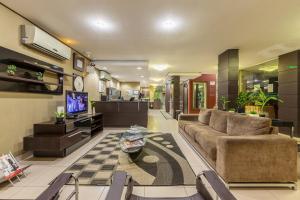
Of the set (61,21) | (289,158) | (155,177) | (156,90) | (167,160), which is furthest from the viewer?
(156,90)

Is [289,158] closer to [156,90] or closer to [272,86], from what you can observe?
[272,86]

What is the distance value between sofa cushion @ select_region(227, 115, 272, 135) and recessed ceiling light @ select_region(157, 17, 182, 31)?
2157 mm

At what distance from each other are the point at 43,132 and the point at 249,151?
3587mm

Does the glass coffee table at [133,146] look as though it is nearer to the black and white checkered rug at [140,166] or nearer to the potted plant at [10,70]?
the black and white checkered rug at [140,166]

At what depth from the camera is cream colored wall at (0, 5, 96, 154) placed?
3.01 metres

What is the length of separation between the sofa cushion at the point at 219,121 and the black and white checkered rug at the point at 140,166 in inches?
40.1

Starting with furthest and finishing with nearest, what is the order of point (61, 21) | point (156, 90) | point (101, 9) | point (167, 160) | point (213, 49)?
1. point (156, 90)
2. point (213, 49)
3. point (61, 21)
4. point (167, 160)
5. point (101, 9)

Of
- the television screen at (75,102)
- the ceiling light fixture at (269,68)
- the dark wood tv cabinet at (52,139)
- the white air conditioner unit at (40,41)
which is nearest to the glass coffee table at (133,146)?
the dark wood tv cabinet at (52,139)

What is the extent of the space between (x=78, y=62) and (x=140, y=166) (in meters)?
4.28

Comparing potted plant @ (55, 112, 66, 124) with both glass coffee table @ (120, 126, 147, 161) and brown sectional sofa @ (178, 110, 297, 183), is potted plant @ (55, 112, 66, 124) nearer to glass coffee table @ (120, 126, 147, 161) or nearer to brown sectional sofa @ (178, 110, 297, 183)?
glass coffee table @ (120, 126, 147, 161)

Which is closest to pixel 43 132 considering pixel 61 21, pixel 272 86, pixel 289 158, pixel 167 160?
pixel 61 21

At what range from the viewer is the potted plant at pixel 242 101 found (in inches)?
191

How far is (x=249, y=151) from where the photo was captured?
2275 millimetres

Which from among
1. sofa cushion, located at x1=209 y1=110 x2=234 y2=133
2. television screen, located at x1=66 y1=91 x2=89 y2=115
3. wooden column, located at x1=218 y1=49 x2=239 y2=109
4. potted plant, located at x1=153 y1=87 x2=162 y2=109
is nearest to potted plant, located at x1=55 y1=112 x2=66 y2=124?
television screen, located at x1=66 y1=91 x2=89 y2=115
